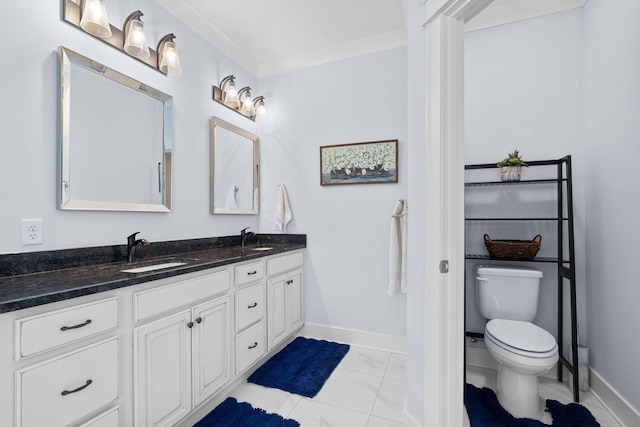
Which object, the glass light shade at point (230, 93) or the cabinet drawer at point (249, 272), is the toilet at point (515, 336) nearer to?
the cabinet drawer at point (249, 272)

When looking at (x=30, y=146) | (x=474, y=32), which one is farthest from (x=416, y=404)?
(x=474, y=32)

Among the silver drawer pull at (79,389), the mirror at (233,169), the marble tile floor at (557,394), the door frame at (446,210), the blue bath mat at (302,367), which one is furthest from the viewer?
the mirror at (233,169)

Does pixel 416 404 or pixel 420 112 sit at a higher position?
pixel 420 112

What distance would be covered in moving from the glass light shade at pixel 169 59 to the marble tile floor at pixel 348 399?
7.05 ft

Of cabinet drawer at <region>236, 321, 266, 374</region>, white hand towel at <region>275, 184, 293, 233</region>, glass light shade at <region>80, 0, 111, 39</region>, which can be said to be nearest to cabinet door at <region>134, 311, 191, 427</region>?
cabinet drawer at <region>236, 321, 266, 374</region>

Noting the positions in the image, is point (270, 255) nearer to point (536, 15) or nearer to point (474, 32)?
point (474, 32)

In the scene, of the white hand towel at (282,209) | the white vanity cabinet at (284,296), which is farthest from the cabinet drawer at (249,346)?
the white hand towel at (282,209)

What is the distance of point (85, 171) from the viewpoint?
1610 millimetres

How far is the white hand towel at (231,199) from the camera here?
2.64 m

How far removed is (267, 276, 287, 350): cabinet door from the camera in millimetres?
2298

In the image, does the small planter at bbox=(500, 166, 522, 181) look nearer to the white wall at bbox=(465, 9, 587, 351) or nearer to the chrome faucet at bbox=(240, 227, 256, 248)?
the white wall at bbox=(465, 9, 587, 351)

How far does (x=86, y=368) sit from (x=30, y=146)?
1045mm

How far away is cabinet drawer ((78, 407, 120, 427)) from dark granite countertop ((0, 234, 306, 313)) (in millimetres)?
485

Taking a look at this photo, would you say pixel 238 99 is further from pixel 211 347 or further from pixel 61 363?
pixel 61 363
